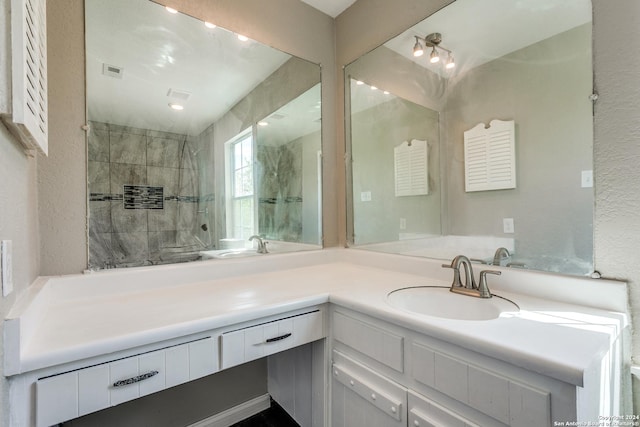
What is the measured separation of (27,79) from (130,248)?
2.49 feet

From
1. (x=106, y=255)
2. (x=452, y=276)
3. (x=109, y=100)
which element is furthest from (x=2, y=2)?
(x=452, y=276)

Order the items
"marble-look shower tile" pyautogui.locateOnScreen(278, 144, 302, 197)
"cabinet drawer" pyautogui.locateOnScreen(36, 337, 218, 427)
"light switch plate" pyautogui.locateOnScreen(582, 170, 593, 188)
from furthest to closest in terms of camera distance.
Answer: "marble-look shower tile" pyautogui.locateOnScreen(278, 144, 302, 197), "light switch plate" pyautogui.locateOnScreen(582, 170, 593, 188), "cabinet drawer" pyautogui.locateOnScreen(36, 337, 218, 427)

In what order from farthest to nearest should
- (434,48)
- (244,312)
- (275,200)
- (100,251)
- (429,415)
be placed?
(275,200) < (434,48) < (100,251) < (244,312) < (429,415)

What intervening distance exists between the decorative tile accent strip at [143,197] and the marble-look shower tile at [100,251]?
15 centimetres

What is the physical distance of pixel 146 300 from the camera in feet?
3.58

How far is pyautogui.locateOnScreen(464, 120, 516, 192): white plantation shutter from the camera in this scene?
1292 millimetres

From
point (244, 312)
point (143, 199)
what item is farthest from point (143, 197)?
point (244, 312)

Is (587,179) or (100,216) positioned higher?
(587,179)

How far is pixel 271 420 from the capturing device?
5.11ft

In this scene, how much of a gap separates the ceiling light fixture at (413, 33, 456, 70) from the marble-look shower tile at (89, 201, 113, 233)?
1.73 metres

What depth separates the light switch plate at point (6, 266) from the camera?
603mm

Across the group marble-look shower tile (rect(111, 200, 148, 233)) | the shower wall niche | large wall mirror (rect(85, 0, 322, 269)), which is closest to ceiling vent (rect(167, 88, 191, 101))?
large wall mirror (rect(85, 0, 322, 269))

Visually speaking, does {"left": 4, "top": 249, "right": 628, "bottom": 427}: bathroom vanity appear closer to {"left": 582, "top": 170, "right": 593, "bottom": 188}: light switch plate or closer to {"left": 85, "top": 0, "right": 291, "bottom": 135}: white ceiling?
{"left": 582, "top": 170, "right": 593, "bottom": 188}: light switch plate

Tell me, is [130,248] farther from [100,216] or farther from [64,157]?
[64,157]
